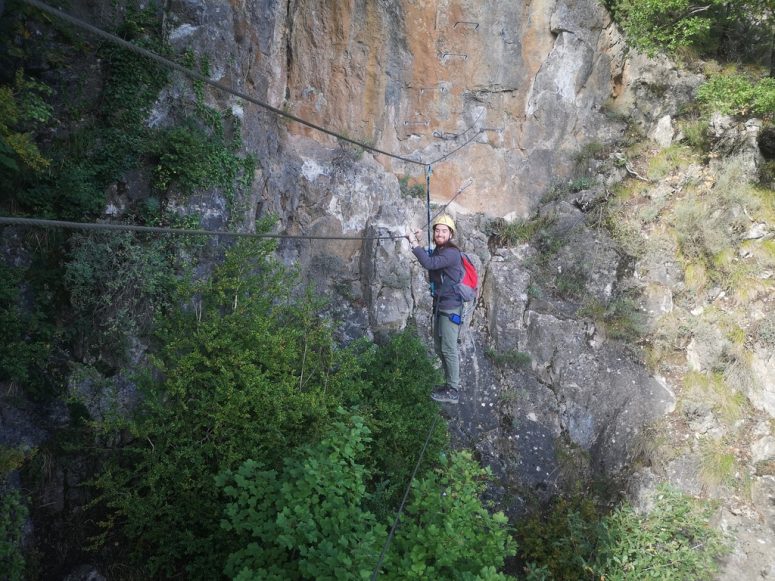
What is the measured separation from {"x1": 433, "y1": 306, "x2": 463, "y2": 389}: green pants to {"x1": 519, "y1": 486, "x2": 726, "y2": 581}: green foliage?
2319 millimetres

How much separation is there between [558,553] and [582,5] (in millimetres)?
9722

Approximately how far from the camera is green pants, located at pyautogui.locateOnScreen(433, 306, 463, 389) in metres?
6.21

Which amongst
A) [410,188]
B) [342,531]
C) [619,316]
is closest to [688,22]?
[619,316]

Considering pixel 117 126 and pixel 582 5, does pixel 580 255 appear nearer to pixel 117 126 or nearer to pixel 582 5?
pixel 582 5

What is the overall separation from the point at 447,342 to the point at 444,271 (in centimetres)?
103

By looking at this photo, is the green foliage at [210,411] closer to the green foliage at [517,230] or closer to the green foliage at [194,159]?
the green foliage at [194,159]

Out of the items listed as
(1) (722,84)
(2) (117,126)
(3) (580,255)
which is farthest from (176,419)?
(1) (722,84)

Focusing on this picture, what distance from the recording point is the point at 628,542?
20.6 feet

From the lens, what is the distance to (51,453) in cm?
473

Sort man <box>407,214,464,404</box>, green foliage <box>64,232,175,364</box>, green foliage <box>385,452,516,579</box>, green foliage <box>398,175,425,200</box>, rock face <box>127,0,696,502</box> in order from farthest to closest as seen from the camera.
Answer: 1. green foliage <box>398,175,425,200</box>
2. rock face <box>127,0,696,502</box>
3. man <box>407,214,464,404</box>
4. green foliage <box>64,232,175,364</box>
5. green foliage <box>385,452,516,579</box>

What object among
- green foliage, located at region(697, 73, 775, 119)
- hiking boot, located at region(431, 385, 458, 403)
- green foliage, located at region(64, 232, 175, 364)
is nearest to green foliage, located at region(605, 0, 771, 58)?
green foliage, located at region(697, 73, 775, 119)

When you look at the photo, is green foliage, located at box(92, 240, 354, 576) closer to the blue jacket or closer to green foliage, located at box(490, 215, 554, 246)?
the blue jacket

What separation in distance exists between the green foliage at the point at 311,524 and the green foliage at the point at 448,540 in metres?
0.23

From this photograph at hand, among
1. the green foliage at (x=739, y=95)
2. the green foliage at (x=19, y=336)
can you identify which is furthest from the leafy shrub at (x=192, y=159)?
the green foliage at (x=739, y=95)
